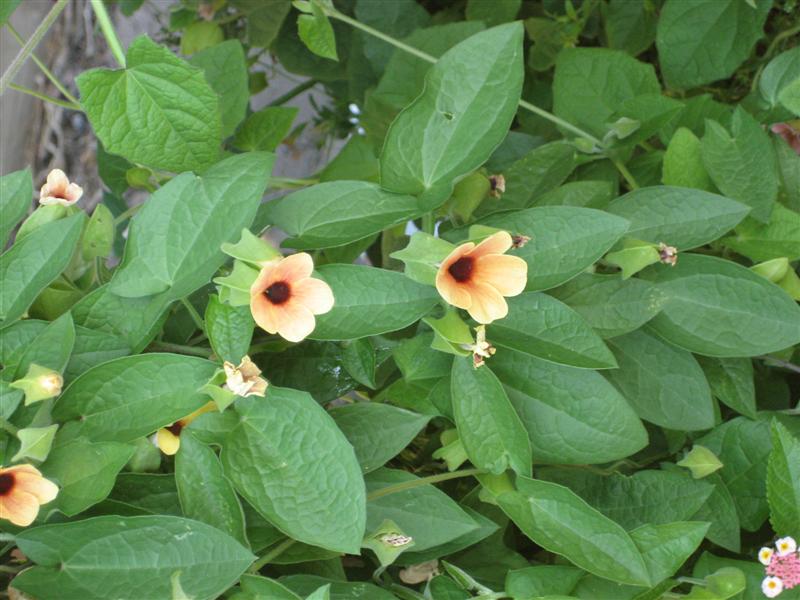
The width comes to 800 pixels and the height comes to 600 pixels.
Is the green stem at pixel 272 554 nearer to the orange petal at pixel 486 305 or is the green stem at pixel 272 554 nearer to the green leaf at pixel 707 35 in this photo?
the orange petal at pixel 486 305

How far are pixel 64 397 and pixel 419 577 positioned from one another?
0.95 feet

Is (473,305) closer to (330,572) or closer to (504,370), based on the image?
(504,370)

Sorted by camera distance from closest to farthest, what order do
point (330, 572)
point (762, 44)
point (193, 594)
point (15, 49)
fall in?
point (193, 594) → point (330, 572) → point (762, 44) → point (15, 49)

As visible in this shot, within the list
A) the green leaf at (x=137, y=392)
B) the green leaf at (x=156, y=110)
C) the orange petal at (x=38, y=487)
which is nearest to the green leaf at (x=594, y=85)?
the green leaf at (x=156, y=110)

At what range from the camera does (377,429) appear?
61 centimetres

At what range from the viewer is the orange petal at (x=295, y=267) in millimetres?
518

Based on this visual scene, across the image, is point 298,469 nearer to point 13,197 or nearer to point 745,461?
point 13,197

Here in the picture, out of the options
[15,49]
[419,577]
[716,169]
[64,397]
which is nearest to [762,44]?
[716,169]

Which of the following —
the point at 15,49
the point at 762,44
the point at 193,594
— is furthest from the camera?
the point at 15,49

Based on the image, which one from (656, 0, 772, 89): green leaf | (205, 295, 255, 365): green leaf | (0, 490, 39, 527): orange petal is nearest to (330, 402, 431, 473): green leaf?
(205, 295, 255, 365): green leaf

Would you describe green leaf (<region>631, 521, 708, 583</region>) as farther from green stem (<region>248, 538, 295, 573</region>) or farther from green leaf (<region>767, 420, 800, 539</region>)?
green stem (<region>248, 538, 295, 573</region>)

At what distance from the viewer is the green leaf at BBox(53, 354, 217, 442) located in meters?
0.54

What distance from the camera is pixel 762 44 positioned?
1039mm

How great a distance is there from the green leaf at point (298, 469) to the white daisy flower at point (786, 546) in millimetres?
304
